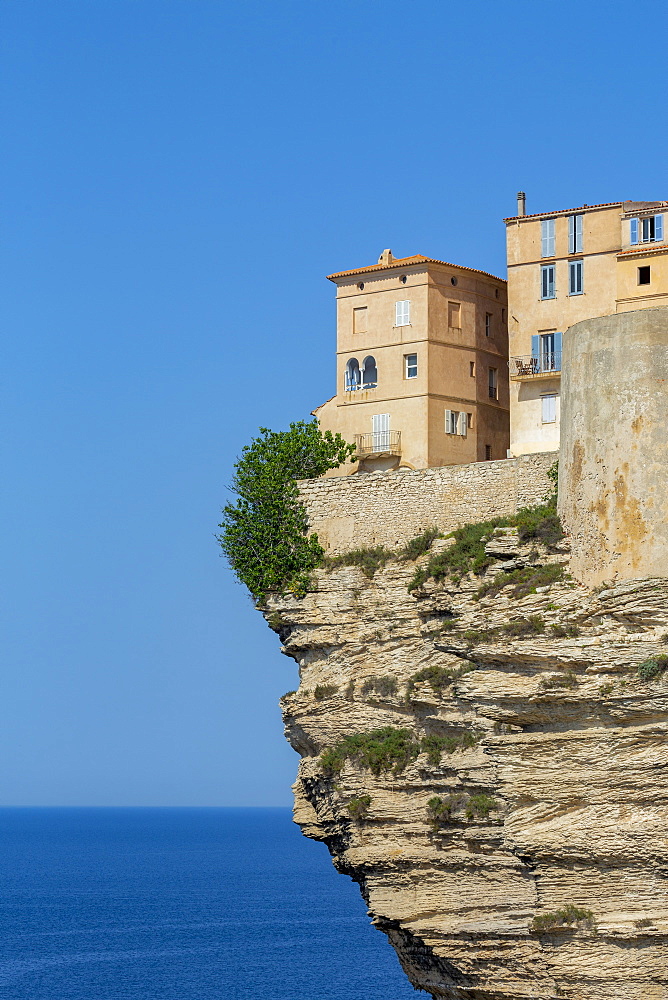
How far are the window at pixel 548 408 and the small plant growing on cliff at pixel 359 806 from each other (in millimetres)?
12146

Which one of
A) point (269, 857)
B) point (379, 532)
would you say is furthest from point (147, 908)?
point (379, 532)

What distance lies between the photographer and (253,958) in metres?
79.1

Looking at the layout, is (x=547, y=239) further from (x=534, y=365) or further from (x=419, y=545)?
(x=419, y=545)

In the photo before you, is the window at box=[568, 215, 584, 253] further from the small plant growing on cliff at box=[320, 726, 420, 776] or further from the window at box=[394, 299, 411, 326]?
the small plant growing on cliff at box=[320, 726, 420, 776]

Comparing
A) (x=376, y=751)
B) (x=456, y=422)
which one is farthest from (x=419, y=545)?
(x=456, y=422)

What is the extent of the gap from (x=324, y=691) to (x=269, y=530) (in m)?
4.37

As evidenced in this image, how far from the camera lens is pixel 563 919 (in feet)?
113

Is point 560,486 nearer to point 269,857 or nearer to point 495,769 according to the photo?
point 495,769

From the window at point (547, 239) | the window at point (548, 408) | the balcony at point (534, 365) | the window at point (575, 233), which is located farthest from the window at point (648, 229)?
the window at point (548, 408)

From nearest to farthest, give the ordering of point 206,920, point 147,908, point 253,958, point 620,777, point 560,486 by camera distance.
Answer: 1. point 620,777
2. point 560,486
3. point 253,958
4. point 206,920
5. point 147,908

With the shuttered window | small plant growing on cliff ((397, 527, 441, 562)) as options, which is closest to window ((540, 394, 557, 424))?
the shuttered window

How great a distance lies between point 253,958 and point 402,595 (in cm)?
4396

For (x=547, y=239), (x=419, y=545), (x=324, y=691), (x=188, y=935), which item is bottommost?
(x=188, y=935)

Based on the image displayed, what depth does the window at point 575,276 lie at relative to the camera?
4584cm
